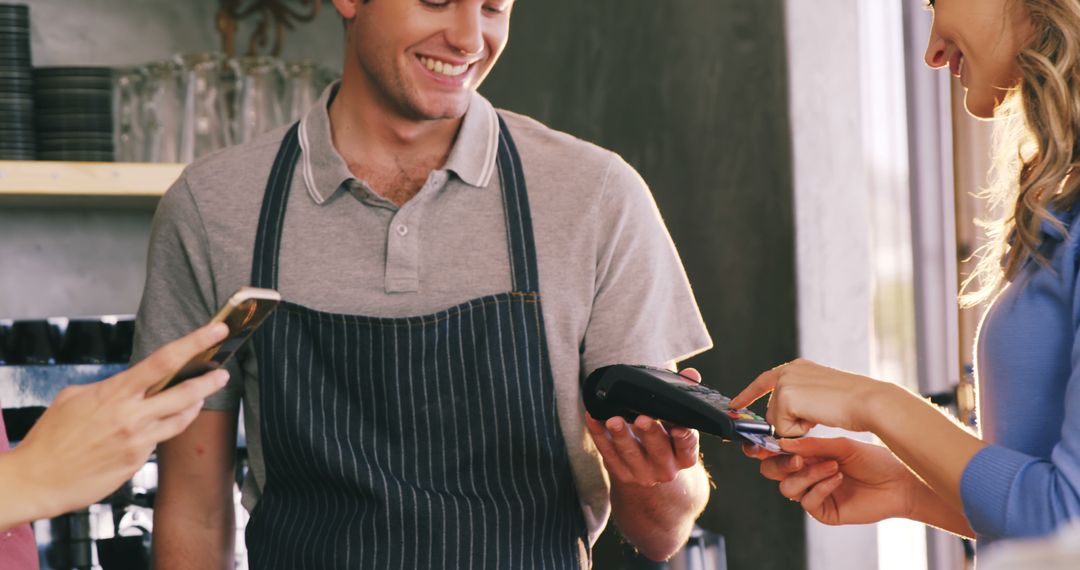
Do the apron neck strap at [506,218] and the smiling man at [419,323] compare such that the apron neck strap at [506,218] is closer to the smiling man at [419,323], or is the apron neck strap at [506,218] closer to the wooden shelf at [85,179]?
the smiling man at [419,323]

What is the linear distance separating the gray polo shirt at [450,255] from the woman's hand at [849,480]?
0.23m

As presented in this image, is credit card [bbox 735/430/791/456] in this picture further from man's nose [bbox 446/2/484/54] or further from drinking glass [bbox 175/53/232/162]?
drinking glass [bbox 175/53/232/162]

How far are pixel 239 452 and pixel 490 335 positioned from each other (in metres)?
0.86

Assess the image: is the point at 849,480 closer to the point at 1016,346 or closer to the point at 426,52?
the point at 1016,346

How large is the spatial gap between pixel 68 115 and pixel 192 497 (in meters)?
0.94

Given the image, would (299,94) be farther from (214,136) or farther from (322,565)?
(322,565)

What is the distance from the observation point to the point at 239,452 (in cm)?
218

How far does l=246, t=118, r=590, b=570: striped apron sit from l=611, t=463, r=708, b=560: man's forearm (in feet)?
0.25

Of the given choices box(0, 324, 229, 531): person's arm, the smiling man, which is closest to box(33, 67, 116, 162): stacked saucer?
the smiling man

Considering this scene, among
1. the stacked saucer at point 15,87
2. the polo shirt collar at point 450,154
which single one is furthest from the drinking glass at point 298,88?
the polo shirt collar at point 450,154

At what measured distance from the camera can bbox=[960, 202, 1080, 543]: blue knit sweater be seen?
40.7 inches

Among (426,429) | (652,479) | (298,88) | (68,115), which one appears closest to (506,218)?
(426,429)

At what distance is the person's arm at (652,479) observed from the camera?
1.38m

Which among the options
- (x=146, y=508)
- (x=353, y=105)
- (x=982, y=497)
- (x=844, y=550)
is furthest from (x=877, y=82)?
(x=146, y=508)
